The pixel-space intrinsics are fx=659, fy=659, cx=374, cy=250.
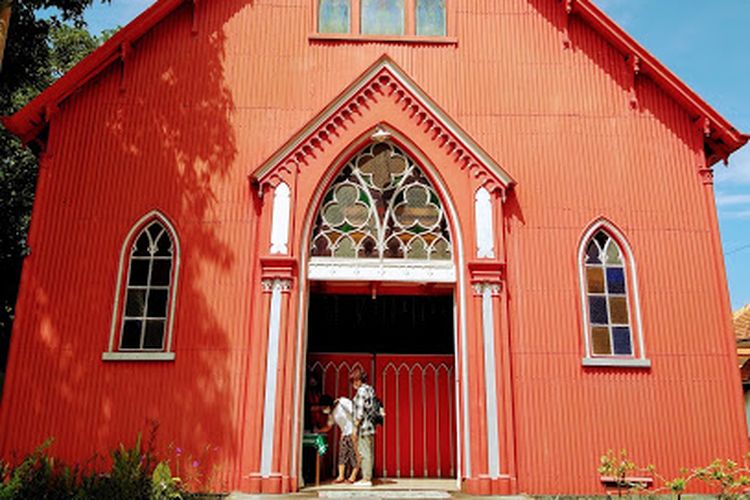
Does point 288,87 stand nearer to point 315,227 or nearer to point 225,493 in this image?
point 315,227

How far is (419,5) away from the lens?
43.9 feet

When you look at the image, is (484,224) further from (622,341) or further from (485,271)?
(622,341)

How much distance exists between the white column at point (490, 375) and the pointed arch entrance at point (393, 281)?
0.57 m

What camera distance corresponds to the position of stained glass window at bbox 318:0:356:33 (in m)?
13.1

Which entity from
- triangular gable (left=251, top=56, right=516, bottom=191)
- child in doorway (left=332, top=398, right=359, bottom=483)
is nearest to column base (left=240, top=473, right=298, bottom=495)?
child in doorway (left=332, top=398, right=359, bottom=483)

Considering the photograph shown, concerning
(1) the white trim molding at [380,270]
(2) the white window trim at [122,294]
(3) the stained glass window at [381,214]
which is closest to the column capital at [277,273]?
(1) the white trim molding at [380,270]

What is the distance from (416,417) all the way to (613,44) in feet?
27.1

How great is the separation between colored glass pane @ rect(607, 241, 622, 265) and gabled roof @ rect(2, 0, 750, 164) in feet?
9.31

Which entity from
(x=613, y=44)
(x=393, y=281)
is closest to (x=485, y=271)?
(x=393, y=281)

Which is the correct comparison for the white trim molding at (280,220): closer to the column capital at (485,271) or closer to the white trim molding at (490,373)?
the column capital at (485,271)

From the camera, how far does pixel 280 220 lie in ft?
37.9

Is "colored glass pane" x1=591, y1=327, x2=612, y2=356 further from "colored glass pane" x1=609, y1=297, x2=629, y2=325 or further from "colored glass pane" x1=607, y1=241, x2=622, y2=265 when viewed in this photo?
"colored glass pane" x1=607, y1=241, x2=622, y2=265

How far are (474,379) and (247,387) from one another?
12.3 ft

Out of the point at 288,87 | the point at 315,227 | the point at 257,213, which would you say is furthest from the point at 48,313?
the point at 288,87
